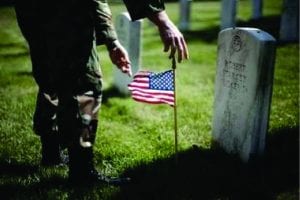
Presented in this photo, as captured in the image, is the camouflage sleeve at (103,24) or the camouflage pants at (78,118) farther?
the camouflage sleeve at (103,24)

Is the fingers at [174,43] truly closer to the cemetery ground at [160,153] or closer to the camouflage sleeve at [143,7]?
the camouflage sleeve at [143,7]

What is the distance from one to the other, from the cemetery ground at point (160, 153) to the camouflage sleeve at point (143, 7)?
136 cm

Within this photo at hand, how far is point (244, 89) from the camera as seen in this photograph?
3715 millimetres

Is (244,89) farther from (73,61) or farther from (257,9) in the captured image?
(257,9)

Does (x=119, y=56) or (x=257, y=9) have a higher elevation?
(x=119, y=56)

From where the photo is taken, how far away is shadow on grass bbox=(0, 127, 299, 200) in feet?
10.3

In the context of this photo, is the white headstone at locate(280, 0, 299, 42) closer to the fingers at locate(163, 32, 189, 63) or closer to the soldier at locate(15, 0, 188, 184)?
the soldier at locate(15, 0, 188, 184)

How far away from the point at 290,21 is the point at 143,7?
8.71m

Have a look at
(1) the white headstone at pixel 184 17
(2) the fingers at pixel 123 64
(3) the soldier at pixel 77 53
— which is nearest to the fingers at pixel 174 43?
(3) the soldier at pixel 77 53

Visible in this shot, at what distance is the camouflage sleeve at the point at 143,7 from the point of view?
262 cm

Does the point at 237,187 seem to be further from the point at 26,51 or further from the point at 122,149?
the point at 26,51

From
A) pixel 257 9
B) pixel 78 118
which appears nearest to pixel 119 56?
pixel 78 118

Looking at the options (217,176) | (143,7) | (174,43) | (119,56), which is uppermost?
(143,7)

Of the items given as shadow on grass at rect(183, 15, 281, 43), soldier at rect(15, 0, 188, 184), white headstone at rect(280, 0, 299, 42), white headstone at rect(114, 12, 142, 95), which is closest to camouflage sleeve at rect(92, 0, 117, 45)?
soldier at rect(15, 0, 188, 184)
